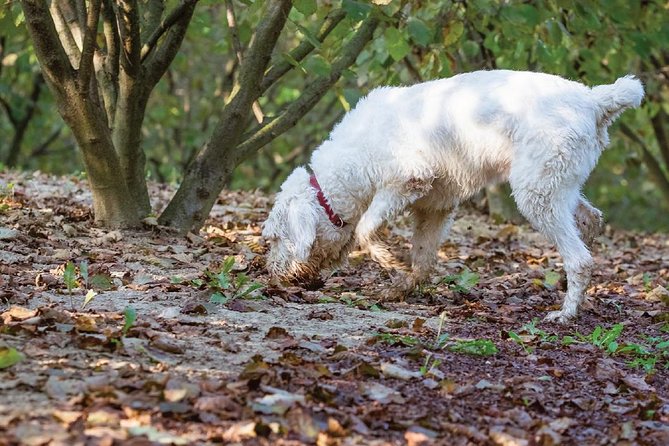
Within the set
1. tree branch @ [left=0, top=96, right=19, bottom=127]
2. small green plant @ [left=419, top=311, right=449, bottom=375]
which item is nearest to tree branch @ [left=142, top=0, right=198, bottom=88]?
small green plant @ [left=419, top=311, right=449, bottom=375]

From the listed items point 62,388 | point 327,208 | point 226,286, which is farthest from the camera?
point 327,208

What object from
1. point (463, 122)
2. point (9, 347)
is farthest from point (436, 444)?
point (463, 122)

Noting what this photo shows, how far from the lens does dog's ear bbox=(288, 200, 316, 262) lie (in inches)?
241

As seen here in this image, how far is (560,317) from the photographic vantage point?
5.55 m

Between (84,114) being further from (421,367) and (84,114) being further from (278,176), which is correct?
(278,176)

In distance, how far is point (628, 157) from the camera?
48.4 feet

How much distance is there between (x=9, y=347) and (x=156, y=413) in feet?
2.51

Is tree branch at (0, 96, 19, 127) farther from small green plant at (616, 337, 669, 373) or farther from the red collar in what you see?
small green plant at (616, 337, 669, 373)

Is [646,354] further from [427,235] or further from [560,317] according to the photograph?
[427,235]

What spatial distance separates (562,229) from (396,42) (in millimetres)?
2141

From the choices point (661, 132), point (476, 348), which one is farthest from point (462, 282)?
point (661, 132)

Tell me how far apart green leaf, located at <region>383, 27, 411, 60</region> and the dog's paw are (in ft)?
8.02

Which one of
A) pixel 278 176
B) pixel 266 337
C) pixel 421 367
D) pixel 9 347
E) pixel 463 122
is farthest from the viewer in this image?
pixel 278 176

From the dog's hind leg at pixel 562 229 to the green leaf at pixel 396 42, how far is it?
1745mm
